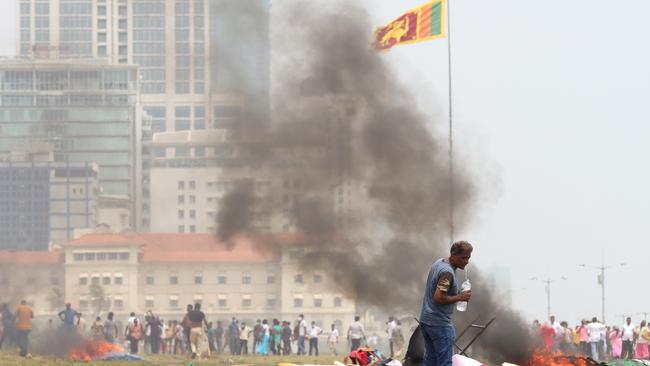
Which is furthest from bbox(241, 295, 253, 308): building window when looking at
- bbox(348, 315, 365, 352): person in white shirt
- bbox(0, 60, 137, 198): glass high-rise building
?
bbox(348, 315, 365, 352): person in white shirt

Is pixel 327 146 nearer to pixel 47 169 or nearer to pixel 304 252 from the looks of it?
pixel 304 252

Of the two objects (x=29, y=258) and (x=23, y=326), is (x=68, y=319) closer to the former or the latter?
(x=23, y=326)

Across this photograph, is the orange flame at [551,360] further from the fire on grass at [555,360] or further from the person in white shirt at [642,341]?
the person in white shirt at [642,341]

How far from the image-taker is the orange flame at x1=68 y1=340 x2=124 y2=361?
39.2 metres

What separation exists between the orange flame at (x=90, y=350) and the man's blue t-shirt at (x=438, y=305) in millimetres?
Result: 23219

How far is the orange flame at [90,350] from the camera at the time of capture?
3919 centimetres

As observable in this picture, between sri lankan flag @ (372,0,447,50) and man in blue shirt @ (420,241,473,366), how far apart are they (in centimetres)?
3117

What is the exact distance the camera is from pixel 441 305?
16266 mm

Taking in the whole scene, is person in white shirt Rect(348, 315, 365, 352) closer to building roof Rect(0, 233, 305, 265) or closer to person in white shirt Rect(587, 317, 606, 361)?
person in white shirt Rect(587, 317, 606, 361)

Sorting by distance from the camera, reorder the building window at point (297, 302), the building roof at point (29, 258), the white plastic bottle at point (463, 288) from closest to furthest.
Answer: the white plastic bottle at point (463, 288) → the building roof at point (29, 258) → the building window at point (297, 302)

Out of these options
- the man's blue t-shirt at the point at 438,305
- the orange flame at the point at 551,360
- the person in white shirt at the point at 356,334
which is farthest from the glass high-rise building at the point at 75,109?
the man's blue t-shirt at the point at 438,305

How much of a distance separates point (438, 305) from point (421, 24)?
3313 centimetres

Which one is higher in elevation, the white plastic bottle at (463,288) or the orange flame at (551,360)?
the white plastic bottle at (463,288)

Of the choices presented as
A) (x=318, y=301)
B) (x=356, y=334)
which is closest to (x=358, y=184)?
(x=356, y=334)
